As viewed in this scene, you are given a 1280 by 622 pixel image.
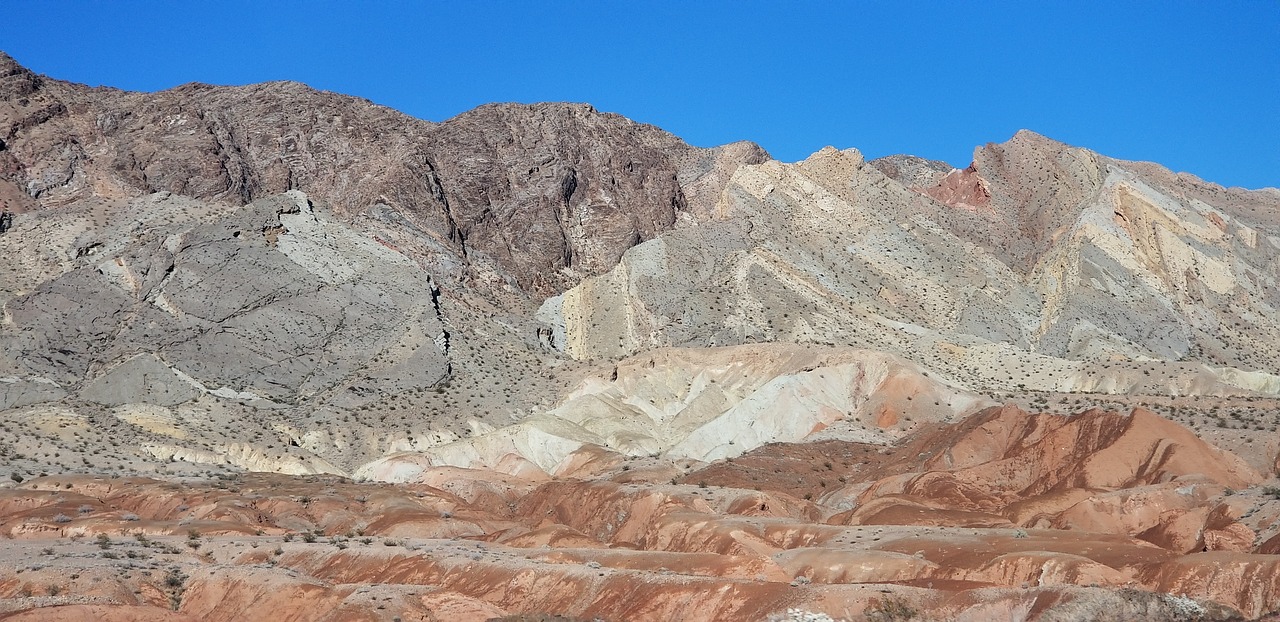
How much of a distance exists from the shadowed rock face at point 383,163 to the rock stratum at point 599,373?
1.14 ft

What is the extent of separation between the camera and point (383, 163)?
112250 mm

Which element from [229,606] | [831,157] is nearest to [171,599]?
[229,606]

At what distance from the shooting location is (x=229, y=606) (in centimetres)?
3991

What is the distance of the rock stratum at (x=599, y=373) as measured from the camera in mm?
40438

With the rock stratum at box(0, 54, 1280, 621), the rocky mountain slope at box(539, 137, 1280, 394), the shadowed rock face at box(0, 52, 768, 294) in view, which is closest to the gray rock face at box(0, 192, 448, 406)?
the rock stratum at box(0, 54, 1280, 621)

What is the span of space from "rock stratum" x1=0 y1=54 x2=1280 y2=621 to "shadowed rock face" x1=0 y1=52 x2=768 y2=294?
0.35 meters

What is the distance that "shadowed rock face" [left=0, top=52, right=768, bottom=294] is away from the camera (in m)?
103

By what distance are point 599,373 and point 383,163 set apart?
1479 inches

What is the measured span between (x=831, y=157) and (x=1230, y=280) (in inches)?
1071

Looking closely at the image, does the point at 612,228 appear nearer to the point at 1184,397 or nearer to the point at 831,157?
the point at 831,157

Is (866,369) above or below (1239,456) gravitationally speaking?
above

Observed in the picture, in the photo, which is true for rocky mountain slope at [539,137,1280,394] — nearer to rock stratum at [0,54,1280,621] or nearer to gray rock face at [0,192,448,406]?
rock stratum at [0,54,1280,621]

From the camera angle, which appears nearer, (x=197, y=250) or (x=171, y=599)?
(x=171, y=599)

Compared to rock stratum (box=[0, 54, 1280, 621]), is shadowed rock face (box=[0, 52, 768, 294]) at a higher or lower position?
higher
